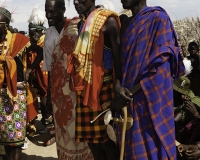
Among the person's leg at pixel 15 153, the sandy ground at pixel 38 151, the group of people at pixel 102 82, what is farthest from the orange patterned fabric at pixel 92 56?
the sandy ground at pixel 38 151

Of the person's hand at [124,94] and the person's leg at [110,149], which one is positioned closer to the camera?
the person's hand at [124,94]

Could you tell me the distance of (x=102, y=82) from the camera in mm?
2852

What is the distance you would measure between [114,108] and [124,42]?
0.49 metres

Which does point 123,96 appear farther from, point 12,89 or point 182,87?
point 12,89

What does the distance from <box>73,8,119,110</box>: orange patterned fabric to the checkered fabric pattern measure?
11 cm

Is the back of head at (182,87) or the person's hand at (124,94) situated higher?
the person's hand at (124,94)

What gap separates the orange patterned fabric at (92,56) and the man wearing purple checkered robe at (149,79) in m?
0.36

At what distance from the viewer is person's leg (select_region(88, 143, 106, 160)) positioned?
3.06m

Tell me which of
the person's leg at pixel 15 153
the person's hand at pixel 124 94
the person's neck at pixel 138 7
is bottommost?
the person's leg at pixel 15 153

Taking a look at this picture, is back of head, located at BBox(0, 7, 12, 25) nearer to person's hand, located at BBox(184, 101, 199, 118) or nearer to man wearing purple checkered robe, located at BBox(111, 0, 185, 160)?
man wearing purple checkered robe, located at BBox(111, 0, 185, 160)

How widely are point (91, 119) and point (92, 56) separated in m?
0.57

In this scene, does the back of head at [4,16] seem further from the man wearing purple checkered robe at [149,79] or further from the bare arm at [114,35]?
the man wearing purple checkered robe at [149,79]

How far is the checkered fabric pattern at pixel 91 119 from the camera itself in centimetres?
291

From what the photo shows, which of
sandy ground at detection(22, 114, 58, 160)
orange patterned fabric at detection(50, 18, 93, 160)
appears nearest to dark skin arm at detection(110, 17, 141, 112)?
orange patterned fabric at detection(50, 18, 93, 160)
